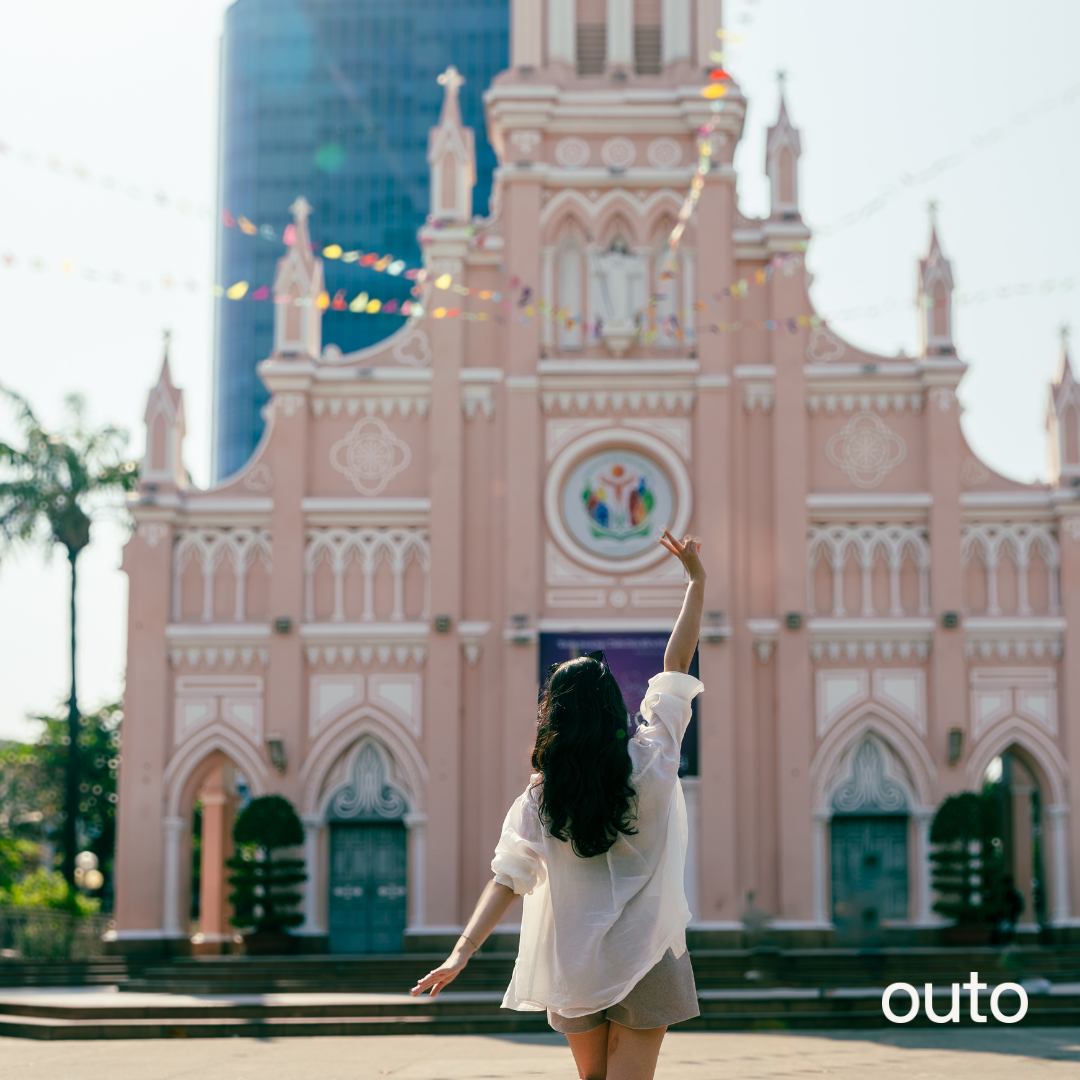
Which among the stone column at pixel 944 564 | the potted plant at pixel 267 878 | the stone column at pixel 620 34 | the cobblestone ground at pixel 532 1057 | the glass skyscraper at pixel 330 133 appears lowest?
the cobblestone ground at pixel 532 1057

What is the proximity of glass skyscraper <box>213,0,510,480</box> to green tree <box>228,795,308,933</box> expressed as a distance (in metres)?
54.2

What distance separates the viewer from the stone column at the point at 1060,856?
26391 mm

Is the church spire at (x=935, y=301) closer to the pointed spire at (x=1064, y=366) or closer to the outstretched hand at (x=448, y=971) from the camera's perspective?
the pointed spire at (x=1064, y=366)

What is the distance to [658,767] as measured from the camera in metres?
4.74

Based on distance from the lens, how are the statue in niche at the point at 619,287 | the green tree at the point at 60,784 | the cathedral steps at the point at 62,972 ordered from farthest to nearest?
1. the green tree at the point at 60,784
2. the statue in niche at the point at 619,287
3. the cathedral steps at the point at 62,972

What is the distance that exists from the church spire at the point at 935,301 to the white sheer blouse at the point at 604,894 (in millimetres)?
24149

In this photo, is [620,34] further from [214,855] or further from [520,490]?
[214,855]

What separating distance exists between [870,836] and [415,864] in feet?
24.8

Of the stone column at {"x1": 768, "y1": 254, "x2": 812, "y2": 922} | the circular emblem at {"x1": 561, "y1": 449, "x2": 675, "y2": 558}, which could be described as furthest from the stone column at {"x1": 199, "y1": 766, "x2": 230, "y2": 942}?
the stone column at {"x1": 768, "y1": 254, "x2": 812, "y2": 922}

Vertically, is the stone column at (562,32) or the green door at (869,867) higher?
the stone column at (562,32)

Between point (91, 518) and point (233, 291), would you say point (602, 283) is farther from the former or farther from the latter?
point (91, 518)

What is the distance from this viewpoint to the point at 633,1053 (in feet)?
15.1

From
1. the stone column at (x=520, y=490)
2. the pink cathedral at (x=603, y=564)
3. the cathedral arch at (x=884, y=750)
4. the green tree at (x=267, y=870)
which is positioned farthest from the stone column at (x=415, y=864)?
the cathedral arch at (x=884, y=750)

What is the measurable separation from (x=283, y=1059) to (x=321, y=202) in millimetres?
71242
